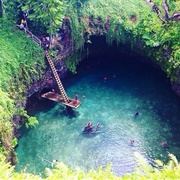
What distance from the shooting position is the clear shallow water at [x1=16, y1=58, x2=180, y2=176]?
2027cm

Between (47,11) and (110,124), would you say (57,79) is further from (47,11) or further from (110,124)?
(110,124)

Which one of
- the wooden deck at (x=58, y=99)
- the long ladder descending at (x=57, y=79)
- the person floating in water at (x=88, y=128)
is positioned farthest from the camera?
the long ladder descending at (x=57, y=79)

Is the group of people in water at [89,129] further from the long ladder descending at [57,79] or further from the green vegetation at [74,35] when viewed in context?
the green vegetation at [74,35]

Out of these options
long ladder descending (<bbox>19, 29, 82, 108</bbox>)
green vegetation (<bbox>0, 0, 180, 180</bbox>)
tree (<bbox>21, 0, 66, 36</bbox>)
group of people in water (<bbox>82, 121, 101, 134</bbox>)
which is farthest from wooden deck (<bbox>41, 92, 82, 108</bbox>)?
tree (<bbox>21, 0, 66, 36</bbox>)

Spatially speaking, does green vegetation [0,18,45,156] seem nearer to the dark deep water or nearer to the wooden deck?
the wooden deck

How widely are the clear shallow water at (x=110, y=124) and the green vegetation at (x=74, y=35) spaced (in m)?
1.43

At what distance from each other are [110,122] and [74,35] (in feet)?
26.7

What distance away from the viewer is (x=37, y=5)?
22.8m

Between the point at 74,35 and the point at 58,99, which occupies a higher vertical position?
the point at 74,35

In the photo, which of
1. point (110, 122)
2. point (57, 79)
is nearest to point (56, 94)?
point (57, 79)

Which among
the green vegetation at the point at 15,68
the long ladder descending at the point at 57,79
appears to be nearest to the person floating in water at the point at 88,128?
the long ladder descending at the point at 57,79

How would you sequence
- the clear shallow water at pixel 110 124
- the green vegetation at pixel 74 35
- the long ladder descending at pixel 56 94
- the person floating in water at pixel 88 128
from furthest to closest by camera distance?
the long ladder descending at pixel 56 94 < the person floating in water at pixel 88 128 < the green vegetation at pixel 74 35 < the clear shallow water at pixel 110 124

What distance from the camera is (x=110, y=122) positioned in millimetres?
22781

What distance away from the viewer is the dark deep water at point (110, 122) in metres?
20.3
